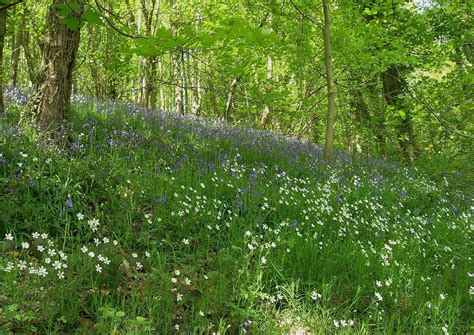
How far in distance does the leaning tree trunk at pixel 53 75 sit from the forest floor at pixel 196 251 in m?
0.37

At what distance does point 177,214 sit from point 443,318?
274cm

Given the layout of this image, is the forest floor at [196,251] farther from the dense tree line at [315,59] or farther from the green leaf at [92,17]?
the green leaf at [92,17]

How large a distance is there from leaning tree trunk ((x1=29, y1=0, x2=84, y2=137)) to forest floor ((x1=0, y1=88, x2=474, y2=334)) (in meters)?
0.37

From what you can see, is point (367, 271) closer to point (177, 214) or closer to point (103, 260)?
point (177, 214)

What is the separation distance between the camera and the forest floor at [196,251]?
2.79m

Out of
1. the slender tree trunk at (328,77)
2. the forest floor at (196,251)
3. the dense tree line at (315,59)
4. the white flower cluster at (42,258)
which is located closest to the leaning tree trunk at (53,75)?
the dense tree line at (315,59)

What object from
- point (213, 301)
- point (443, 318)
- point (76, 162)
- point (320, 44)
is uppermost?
point (320, 44)

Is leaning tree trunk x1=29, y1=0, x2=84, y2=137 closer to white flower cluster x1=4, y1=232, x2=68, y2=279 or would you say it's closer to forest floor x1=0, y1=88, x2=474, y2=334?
forest floor x1=0, y1=88, x2=474, y2=334

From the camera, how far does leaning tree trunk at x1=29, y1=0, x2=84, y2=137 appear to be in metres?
4.70

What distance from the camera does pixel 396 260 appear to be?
4395mm

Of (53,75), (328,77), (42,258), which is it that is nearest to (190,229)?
(42,258)

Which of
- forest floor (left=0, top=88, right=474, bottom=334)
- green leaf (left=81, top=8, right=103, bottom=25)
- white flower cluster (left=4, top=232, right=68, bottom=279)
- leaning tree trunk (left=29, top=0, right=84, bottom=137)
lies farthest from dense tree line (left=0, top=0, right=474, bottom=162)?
white flower cluster (left=4, top=232, right=68, bottom=279)

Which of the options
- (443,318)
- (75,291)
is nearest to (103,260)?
(75,291)

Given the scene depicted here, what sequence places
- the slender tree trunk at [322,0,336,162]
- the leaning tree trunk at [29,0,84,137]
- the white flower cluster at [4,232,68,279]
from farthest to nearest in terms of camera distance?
the slender tree trunk at [322,0,336,162]
the leaning tree trunk at [29,0,84,137]
the white flower cluster at [4,232,68,279]
